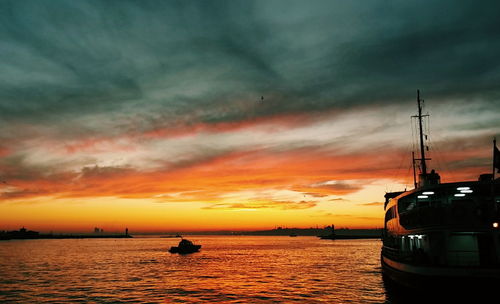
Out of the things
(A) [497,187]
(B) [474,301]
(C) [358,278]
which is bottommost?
(C) [358,278]

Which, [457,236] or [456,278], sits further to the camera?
[457,236]

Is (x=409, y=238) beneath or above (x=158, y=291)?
above

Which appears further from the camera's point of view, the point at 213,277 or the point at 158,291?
the point at 213,277

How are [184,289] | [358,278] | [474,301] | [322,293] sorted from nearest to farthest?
[474,301], [322,293], [184,289], [358,278]

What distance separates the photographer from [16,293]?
3497 cm

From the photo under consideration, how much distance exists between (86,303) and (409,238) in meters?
26.7

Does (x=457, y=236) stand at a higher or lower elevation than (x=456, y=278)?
higher

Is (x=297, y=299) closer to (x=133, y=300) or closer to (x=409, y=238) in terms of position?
(x=409, y=238)

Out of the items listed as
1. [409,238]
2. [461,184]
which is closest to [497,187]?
[461,184]

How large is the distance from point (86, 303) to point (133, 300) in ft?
11.8

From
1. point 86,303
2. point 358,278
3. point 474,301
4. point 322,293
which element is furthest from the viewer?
point 358,278

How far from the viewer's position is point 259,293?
114ft

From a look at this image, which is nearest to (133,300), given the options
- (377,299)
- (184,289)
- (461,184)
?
(184,289)

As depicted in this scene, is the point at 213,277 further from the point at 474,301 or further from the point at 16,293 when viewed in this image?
the point at 474,301
